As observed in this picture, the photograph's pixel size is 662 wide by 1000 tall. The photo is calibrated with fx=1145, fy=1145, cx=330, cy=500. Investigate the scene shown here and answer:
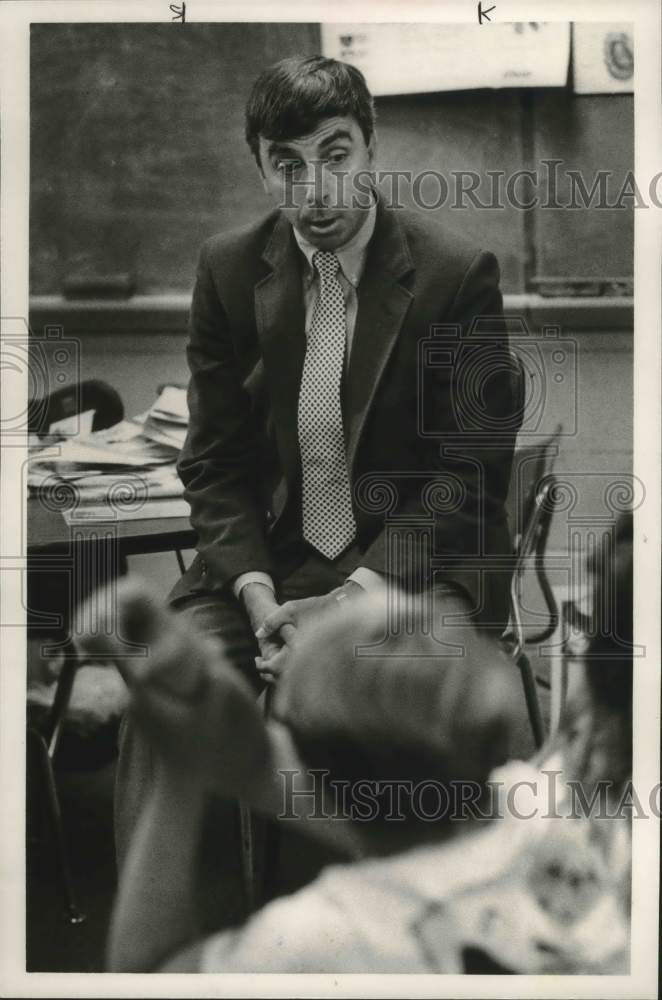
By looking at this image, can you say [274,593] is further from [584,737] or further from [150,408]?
[584,737]

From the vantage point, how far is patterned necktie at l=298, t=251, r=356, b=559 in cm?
201

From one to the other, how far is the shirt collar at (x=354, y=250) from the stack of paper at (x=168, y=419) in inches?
13.3

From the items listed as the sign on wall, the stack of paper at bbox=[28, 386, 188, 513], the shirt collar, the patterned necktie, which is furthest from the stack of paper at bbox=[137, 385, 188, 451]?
the sign on wall

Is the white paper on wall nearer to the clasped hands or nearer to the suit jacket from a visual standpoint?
the suit jacket

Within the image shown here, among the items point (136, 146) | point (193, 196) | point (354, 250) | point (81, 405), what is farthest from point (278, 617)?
point (136, 146)

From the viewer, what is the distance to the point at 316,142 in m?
1.98

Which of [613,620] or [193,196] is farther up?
[193,196]

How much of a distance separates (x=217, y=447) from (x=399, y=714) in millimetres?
571

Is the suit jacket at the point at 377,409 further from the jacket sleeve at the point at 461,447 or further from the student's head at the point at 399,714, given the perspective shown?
the student's head at the point at 399,714

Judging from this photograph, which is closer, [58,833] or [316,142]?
[316,142]

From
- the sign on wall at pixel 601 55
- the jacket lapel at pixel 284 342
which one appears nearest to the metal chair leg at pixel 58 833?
the jacket lapel at pixel 284 342

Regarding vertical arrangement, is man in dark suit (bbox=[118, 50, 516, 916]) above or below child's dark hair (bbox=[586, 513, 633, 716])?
above

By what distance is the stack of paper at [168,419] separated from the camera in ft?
6.74

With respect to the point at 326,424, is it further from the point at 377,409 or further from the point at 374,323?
the point at 374,323
